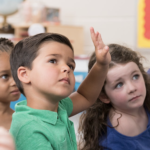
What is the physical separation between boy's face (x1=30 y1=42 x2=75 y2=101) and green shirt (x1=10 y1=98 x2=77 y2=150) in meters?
0.07

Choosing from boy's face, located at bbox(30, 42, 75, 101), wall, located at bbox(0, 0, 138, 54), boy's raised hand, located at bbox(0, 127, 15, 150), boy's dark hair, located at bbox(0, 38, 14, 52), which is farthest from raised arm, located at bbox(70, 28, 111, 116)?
wall, located at bbox(0, 0, 138, 54)

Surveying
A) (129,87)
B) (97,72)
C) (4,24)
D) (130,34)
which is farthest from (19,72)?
(130,34)

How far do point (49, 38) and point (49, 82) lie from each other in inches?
6.4

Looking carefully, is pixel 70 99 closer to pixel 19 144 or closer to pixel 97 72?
pixel 97 72

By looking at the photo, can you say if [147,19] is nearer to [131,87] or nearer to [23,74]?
[131,87]

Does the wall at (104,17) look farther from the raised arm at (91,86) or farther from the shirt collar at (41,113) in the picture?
the shirt collar at (41,113)

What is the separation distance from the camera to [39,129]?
2.44 feet

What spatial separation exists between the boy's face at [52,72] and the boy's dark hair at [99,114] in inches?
16.2

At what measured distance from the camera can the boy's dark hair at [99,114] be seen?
1208mm

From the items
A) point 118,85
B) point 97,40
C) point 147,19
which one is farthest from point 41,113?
point 147,19

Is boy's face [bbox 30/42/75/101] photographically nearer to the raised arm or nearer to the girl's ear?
the raised arm

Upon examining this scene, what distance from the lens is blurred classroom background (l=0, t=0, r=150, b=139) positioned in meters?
2.54

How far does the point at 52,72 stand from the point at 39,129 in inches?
7.0

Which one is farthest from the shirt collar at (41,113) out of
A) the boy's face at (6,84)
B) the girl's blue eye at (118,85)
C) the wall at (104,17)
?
the wall at (104,17)
